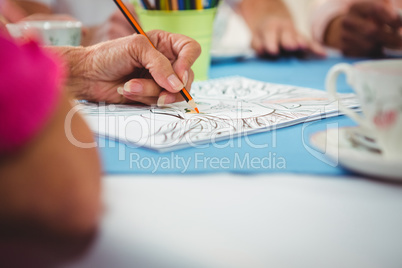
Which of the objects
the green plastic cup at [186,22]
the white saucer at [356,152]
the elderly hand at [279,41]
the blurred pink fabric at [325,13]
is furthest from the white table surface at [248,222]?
the blurred pink fabric at [325,13]

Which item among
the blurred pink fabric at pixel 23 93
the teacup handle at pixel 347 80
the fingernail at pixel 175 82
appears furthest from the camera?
the fingernail at pixel 175 82

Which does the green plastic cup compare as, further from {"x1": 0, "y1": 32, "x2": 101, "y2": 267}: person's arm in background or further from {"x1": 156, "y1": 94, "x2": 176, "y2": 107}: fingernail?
{"x1": 0, "y1": 32, "x2": 101, "y2": 267}: person's arm in background

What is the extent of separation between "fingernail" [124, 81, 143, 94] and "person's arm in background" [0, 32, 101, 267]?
226 mm

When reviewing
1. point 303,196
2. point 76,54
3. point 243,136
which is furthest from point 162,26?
point 303,196

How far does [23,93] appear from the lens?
187 millimetres

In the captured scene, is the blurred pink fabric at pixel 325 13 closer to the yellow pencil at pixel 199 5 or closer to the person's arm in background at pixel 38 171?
the yellow pencil at pixel 199 5

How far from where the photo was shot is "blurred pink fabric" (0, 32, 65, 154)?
0.18 m

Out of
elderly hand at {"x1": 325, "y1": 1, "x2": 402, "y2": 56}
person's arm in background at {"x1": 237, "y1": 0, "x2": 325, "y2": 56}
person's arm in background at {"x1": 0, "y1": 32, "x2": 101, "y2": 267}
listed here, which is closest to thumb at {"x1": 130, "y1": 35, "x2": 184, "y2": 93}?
person's arm in background at {"x1": 0, "y1": 32, "x2": 101, "y2": 267}

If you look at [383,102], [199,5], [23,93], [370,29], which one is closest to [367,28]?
[370,29]

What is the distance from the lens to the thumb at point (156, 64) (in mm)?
430

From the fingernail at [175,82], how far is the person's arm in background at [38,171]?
22 cm

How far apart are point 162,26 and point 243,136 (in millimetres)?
270

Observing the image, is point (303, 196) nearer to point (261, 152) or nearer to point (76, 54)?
point (261, 152)

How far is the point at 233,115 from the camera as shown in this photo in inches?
16.1
